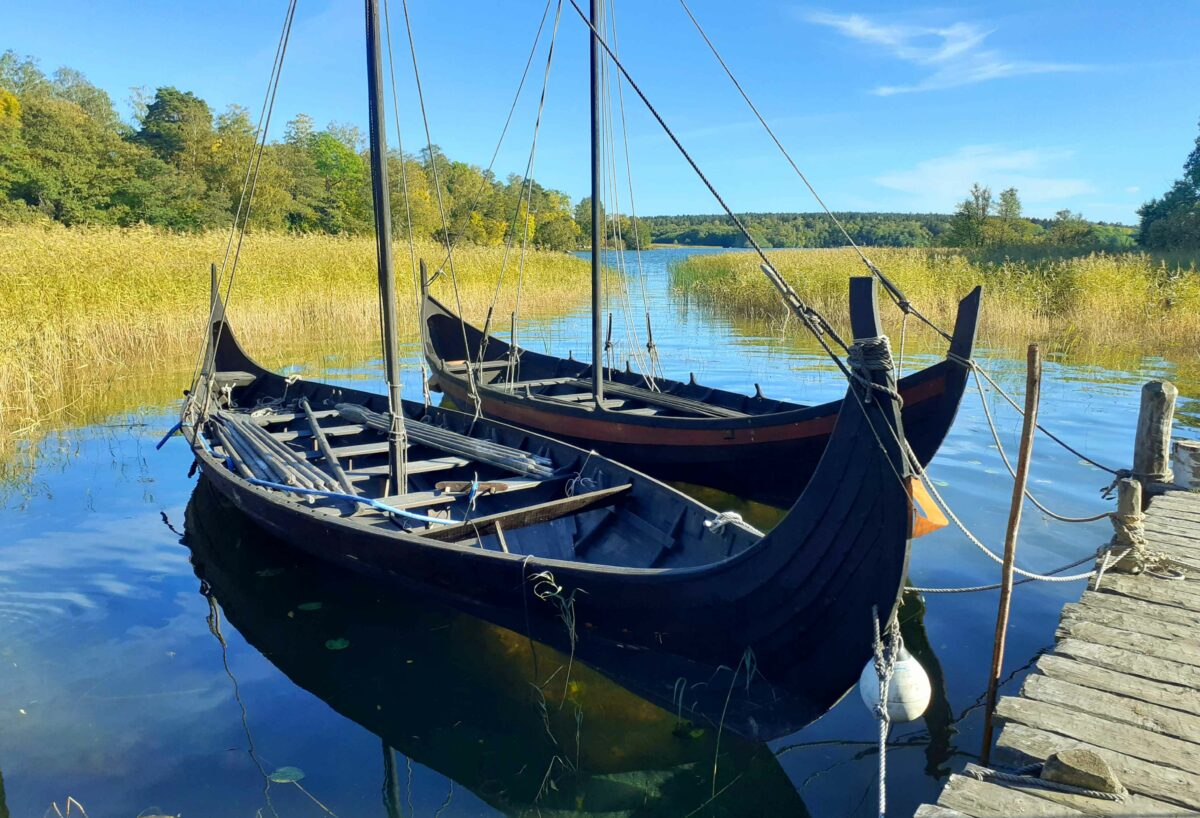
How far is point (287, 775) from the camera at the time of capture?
12.0ft

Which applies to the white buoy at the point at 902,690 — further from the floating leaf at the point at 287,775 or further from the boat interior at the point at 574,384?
the boat interior at the point at 574,384

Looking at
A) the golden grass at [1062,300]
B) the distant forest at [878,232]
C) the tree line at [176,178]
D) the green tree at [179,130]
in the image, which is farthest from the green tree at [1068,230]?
the green tree at [179,130]

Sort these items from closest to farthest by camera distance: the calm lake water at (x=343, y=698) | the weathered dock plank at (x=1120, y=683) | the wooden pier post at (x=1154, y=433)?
the weathered dock plank at (x=1120, y=683)
the calm lake water at (x=343, y=698)
the wooden pier post at (x=1154, y=433)

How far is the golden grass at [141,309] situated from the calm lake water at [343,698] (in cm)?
448

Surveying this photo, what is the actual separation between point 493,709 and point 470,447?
2582mm

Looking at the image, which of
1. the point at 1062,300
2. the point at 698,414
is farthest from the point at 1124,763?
the point at 1062,300

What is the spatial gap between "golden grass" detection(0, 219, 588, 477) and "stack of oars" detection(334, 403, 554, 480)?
17.2 feet

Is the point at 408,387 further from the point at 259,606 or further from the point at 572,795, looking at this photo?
the point at 572,795

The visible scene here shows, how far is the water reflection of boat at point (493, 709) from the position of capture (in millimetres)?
3547

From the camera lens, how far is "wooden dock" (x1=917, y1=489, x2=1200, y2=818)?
254cm

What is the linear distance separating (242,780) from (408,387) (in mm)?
10974

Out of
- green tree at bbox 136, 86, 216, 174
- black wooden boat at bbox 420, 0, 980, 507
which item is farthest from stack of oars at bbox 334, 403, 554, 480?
green tree at bbox 136, 86, 216, 174

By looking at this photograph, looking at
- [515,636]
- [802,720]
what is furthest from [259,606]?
[802,720]

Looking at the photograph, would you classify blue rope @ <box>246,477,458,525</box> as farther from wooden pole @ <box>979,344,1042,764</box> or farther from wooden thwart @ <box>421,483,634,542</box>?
wooden pole @ <box>979,344,1042,764</box>
